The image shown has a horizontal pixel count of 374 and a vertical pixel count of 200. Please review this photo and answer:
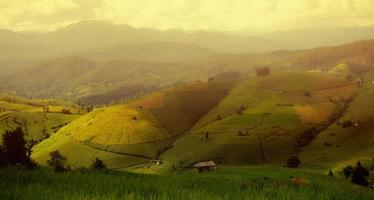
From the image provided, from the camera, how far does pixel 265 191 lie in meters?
27.3

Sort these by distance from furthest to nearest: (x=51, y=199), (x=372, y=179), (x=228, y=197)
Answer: (x=372, y=179)
(x=228, y=197)
(x=51, y=199)

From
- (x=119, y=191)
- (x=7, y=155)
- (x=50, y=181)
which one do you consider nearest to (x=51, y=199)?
(x=119, y=191)

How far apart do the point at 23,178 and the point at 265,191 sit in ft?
45.7

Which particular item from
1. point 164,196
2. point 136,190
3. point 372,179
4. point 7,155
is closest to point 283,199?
point 164,196

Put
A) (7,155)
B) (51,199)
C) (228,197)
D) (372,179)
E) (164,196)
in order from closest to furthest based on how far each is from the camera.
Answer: (51,199) < (164,196) < (228,197) < (7,155) < (372,179)

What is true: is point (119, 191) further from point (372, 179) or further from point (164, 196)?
point (372, 179)

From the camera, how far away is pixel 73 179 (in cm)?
2853

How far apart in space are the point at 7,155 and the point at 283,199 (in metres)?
47.0

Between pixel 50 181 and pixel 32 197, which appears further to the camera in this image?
pixel 50 181

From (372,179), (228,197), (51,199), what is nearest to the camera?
(51,199)

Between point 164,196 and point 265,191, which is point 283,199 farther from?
point 164,196

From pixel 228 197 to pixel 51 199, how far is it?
8.75 m

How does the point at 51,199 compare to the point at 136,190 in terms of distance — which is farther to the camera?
the point at 136,190

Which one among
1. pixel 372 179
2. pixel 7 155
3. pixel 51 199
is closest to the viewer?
pixel 51 199
